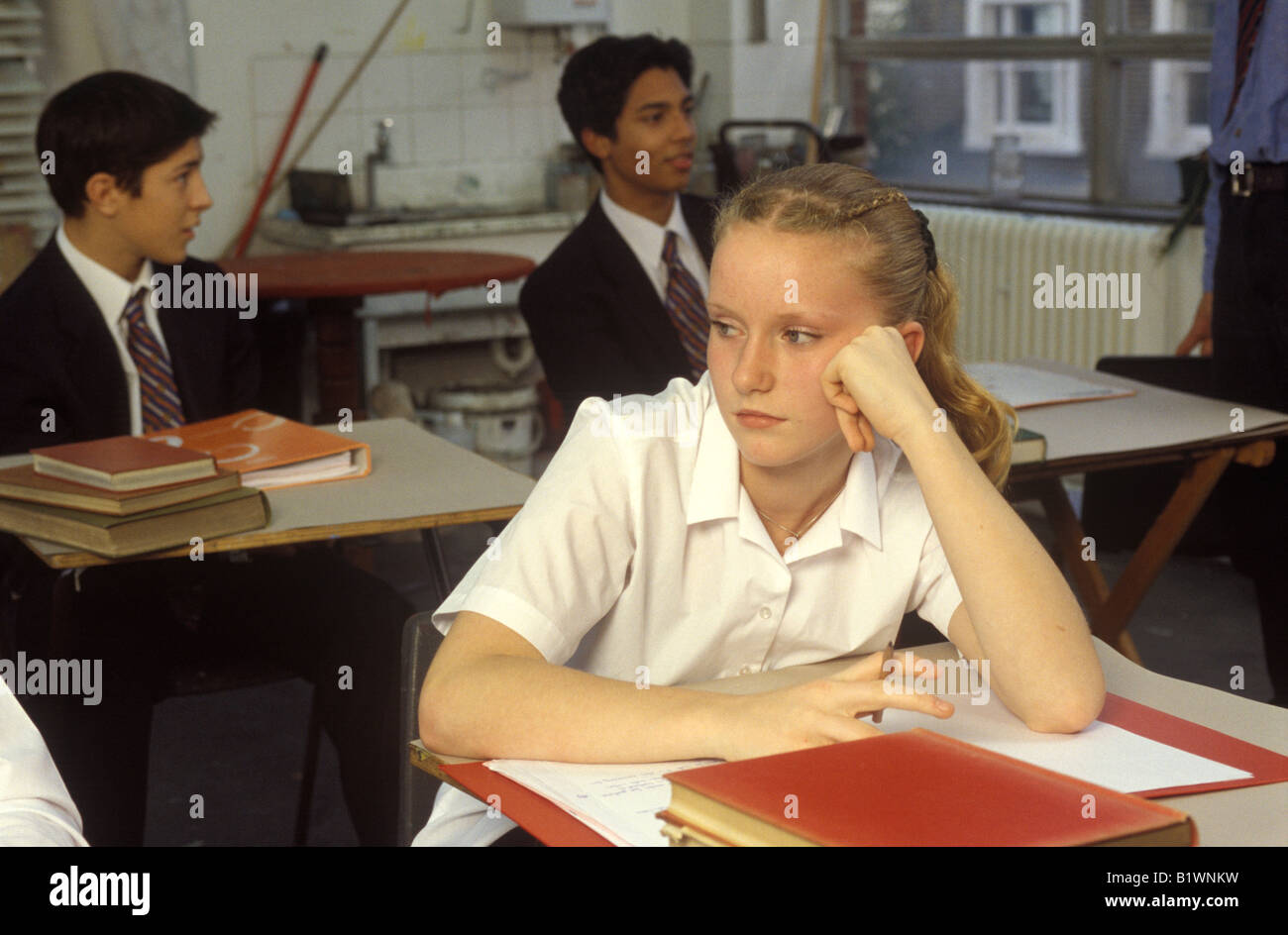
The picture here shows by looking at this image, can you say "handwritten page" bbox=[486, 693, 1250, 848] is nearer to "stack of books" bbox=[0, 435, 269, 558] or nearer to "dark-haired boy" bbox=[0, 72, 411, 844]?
"stack of books" bbox=[0, 435, 269, 558]

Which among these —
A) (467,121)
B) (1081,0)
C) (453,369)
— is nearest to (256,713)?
(453,369)

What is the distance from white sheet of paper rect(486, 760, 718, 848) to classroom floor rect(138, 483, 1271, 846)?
160 centimetres

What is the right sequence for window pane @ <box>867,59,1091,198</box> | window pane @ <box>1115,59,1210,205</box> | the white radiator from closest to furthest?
the white radiator < window pane @ <box>1115,59,1210,205</box> < window pane @ <box>867,59,1091,198</box>

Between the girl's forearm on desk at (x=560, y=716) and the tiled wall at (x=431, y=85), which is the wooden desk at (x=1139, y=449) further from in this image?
the tiled wall at (x=431, y=85)

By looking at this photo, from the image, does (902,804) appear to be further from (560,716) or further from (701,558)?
(701,558)

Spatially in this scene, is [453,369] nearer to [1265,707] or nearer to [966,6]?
[966,6]

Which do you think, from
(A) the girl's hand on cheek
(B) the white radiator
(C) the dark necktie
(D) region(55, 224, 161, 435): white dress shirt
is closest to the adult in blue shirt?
(C) the dark necktie

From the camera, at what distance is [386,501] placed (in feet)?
7.28

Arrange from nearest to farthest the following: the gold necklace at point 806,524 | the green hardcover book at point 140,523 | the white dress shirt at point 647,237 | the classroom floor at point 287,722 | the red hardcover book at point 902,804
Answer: the red hardcover book at point 902,804, the gold necklace at point 806,524, the green hardcover book at point 140,523, the classroom floor at point 287,722, the white dress shirt at point 647,237

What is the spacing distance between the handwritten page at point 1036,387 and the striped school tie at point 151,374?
1.40m

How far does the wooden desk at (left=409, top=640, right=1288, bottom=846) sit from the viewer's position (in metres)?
1.08

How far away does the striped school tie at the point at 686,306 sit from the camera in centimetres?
316

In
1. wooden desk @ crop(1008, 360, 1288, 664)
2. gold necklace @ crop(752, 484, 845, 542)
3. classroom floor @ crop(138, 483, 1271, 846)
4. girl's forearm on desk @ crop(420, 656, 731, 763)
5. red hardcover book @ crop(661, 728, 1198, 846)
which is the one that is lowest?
classroom floor @ crop(138, 483, 1271, 846)

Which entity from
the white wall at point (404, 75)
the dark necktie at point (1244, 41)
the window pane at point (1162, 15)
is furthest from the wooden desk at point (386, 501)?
the window pane at point (1162, 15)
